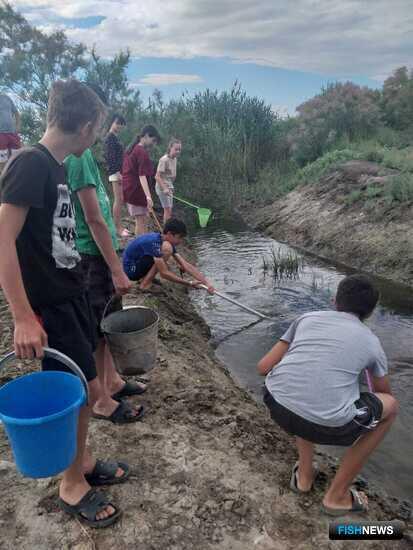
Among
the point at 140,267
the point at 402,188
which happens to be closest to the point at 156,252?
the point at 140,267

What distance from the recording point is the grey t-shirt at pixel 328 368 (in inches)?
88.6

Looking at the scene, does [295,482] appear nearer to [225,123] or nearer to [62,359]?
[62,359]

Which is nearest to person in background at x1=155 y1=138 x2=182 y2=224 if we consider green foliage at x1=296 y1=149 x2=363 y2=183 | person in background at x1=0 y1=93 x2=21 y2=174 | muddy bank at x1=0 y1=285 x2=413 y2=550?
person in background at x1=0 y1=93 x2=21 y2=174

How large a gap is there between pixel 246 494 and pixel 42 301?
1.48 meters

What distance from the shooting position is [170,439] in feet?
9.38

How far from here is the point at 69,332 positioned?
207cm

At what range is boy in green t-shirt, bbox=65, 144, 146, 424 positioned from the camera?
2.52 metres

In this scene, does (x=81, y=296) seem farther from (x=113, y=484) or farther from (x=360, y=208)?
(x=360, y=208)

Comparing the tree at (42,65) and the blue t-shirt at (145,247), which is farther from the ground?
the tree at (42,65)

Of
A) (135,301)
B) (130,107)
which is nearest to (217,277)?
(135,301)

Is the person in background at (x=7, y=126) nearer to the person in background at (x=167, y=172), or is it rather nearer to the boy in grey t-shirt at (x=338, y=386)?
the person in background at (x=167, y=172)

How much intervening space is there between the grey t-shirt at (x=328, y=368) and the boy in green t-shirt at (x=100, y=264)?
42.5 inches

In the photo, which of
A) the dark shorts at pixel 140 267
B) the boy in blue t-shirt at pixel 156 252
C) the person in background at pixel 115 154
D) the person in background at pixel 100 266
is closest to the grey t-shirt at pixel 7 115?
the person in background at pixel 115 154

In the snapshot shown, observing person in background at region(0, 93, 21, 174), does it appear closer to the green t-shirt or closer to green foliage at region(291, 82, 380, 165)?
the green t-shirt
